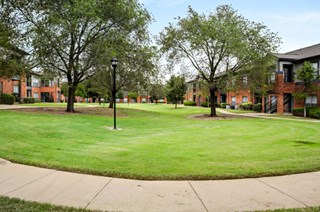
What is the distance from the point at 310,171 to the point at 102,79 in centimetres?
2600

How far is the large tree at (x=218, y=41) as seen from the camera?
20.5 m

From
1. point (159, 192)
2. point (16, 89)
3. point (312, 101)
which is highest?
point (16, 89)

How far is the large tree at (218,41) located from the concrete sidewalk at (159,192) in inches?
679

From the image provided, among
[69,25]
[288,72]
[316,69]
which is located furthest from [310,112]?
[69,25]

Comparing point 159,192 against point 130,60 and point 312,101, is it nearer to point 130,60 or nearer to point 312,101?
point 130,60

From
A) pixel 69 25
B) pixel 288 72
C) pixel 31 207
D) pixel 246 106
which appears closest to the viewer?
pixel 31 207

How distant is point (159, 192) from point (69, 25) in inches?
636

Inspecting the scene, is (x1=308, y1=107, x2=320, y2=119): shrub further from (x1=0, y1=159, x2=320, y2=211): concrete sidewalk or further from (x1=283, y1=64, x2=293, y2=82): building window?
(x1=0, y1=159, x2=320, y2=211): concrete sidewalk

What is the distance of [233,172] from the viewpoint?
205 inches

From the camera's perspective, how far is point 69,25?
16969 mm

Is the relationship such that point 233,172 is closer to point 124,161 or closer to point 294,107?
point 124,161

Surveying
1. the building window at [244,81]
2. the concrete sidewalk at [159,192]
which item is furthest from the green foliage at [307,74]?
→ the concrete sidewalk at [159,192]

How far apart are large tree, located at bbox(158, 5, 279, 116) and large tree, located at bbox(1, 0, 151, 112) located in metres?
4.06

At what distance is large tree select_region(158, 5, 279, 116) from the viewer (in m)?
20.5
